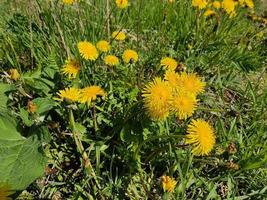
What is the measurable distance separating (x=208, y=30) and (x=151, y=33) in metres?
0.56

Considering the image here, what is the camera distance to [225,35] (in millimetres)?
3273

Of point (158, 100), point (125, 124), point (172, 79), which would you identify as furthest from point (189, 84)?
point (125, 124)

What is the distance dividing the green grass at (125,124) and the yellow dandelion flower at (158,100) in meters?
0.10

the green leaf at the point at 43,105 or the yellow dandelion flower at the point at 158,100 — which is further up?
the yellow dandelion flower at the point at 158,100

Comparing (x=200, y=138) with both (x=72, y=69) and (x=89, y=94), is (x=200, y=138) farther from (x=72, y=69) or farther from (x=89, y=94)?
(x=72, y=69)

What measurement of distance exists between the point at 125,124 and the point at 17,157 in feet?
1.56

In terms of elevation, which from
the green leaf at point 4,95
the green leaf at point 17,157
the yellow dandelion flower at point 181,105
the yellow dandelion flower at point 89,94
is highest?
the yellow dandelion flower at point 181,105

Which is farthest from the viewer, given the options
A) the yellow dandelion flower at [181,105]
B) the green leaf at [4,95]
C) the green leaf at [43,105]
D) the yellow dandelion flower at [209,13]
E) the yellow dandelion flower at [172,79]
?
the yellow dandelion flower at [209,13]

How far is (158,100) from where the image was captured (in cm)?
157

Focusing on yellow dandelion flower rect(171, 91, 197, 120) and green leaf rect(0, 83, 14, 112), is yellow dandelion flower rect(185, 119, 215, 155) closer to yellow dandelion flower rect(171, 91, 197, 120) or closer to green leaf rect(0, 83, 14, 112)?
yellow dandelion flower rect(171, 91, 197, 120)

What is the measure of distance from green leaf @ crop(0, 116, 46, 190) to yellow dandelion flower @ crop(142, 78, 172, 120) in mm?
488

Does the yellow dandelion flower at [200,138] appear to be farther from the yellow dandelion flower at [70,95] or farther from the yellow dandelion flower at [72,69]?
the yellow dandelion flower at [72,69]

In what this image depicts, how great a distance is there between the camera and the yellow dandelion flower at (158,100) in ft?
5.15

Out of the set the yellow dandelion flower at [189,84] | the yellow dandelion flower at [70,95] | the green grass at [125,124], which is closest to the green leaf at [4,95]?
the green grass at [125,124]
